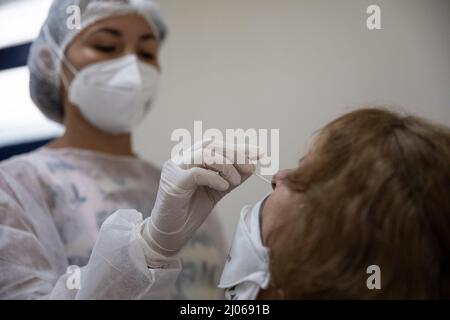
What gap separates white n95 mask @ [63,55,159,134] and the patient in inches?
31.1

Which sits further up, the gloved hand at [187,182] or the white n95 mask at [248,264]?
the gloved hand at [187,182]

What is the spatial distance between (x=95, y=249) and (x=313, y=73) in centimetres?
75

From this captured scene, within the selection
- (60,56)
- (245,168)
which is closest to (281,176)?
(245,168)

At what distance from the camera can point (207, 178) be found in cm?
100

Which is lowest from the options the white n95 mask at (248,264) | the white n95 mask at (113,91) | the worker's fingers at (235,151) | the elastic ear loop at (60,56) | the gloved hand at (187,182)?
the white n95 mask at (248,264)

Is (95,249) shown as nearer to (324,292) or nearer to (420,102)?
(324,292)

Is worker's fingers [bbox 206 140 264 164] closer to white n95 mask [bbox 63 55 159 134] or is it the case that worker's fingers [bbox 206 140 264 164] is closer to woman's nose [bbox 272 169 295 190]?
woman's nose [bbox 272 169 295 190]

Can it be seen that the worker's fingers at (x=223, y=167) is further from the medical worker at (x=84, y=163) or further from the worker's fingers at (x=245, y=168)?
the medical worker at (x=84, y=163)

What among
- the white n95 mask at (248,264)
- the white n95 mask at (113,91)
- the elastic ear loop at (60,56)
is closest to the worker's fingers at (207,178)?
the white n95 mask at (248,264)

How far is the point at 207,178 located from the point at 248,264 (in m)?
0.21

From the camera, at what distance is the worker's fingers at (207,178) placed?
1.00m

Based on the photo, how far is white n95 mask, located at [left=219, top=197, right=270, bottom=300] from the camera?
0.88 metres

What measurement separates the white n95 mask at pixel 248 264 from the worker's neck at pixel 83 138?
0.72 meters

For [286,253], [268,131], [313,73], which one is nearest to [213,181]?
[286,253]
